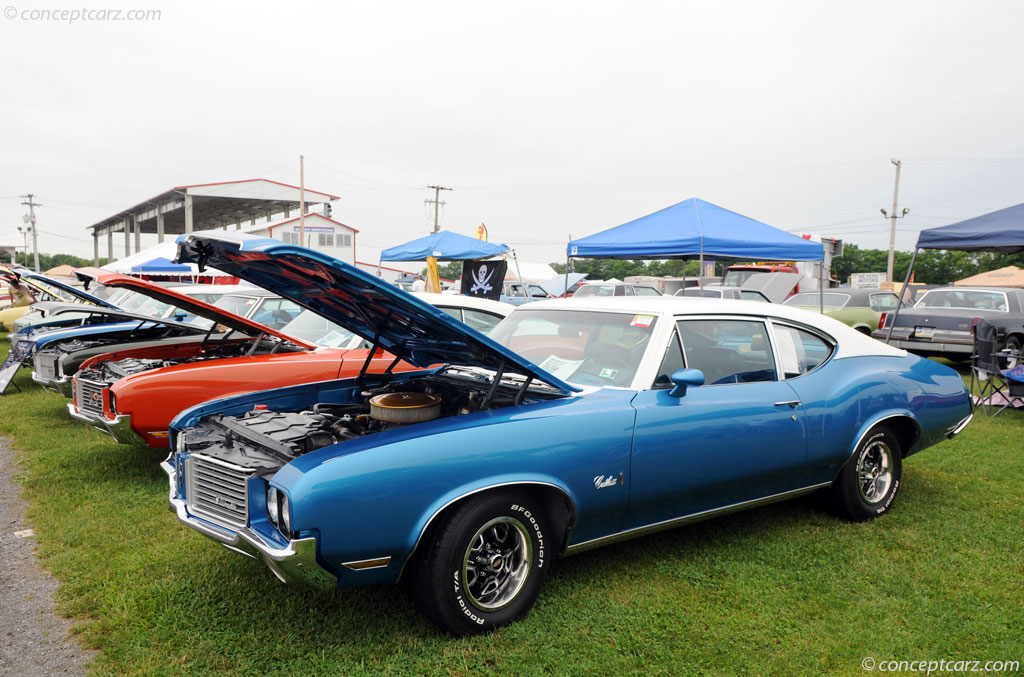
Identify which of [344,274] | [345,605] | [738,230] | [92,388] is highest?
[738,230]

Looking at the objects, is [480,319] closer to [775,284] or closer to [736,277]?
[775,284]

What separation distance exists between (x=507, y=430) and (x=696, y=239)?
7.91 meters

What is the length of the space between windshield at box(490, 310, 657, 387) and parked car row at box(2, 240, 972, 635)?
0.01 meters

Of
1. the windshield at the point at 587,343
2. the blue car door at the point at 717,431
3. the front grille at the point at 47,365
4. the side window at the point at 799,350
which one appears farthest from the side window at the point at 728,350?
the front grille at the point at 47,365

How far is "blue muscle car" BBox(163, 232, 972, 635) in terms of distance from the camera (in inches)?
105

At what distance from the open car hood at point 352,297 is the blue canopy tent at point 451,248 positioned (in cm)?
943

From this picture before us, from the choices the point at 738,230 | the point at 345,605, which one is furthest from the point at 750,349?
the point at 738,230

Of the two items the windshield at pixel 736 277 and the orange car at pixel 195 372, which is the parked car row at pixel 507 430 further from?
the windshield at pixel 736 277

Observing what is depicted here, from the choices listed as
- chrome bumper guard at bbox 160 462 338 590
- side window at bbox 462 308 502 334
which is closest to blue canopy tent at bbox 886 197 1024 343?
side window at bbox 462 308 502 334

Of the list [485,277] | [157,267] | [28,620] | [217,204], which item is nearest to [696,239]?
[485,277]

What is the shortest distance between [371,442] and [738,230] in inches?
352

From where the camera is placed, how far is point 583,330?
3854 mm

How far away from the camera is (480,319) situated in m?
6.40

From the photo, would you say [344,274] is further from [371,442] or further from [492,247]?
[492,247]
